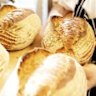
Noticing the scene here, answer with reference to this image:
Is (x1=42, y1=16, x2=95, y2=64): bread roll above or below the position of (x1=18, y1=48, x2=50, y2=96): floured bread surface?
below

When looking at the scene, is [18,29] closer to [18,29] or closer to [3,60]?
[18,29]

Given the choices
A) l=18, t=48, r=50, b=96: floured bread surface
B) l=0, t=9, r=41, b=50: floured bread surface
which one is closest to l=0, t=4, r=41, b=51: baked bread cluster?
l=0, t=9, r=41, b=50: floured bread surface

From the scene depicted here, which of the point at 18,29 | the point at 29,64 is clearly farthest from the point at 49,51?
the point at 18,29

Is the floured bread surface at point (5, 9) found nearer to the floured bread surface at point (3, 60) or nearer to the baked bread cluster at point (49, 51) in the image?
the baked bread cluster at point (49, 51)

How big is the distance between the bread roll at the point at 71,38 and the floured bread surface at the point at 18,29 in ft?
0.17

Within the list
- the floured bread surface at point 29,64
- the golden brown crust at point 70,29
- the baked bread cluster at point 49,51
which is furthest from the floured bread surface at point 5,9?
the floured bread surface at point 29,64

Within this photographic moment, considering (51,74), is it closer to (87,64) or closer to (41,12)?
(87,64)

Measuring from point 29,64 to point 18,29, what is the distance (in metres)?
0.19

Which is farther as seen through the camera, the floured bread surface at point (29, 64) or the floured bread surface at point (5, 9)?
the floured bread surface at point (5, 9)

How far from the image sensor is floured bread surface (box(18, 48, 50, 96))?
40cm

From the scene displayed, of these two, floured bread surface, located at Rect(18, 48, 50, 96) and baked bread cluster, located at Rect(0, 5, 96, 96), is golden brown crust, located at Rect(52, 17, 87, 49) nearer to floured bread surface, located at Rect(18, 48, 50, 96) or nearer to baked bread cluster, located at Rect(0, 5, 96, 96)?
baked bread cluster, located at Rect(0, 5, 96, 96)

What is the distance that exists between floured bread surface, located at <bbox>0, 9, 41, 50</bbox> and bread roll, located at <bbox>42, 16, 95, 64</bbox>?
0.05m

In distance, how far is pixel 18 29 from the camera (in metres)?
0.60

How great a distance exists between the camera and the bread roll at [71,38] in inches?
21.4
